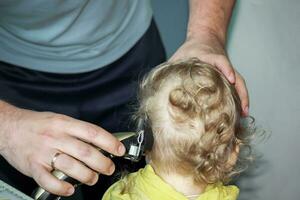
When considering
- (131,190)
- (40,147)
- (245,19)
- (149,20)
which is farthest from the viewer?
(245,19)

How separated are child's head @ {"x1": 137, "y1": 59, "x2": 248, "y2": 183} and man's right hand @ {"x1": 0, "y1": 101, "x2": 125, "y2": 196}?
0.30 ft

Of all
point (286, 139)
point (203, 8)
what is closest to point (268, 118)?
point (286, 139)

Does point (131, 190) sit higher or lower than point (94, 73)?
lower

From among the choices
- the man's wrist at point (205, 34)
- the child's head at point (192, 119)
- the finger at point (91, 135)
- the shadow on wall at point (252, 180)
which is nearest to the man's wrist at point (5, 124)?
the finger at point (91, 135)

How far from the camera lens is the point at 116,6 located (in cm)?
100

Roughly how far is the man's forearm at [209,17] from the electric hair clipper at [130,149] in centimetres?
35

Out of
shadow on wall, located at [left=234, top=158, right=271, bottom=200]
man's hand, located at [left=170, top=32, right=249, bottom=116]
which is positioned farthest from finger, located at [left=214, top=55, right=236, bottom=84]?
shadow on wall, located at [left=234, top=158, right=271, bottom=200]

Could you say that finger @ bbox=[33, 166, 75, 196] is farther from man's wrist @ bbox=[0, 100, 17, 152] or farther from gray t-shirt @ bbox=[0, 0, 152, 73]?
gray t-shirt @ bbox=[0, 0, 152, 73]

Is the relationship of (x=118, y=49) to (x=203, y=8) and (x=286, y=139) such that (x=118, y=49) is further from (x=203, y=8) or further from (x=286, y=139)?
(x=286, y=139)

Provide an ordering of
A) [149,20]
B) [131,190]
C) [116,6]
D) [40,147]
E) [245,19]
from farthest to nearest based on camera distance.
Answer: [245,19] → [149,20] → [116,6] → [131,190] → [40,147]

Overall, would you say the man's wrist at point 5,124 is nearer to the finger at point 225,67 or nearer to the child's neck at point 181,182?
the child's neck at point 181,182

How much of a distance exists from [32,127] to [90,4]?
0.30 m

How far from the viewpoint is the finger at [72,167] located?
73 centimetres

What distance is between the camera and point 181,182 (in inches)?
32.8
